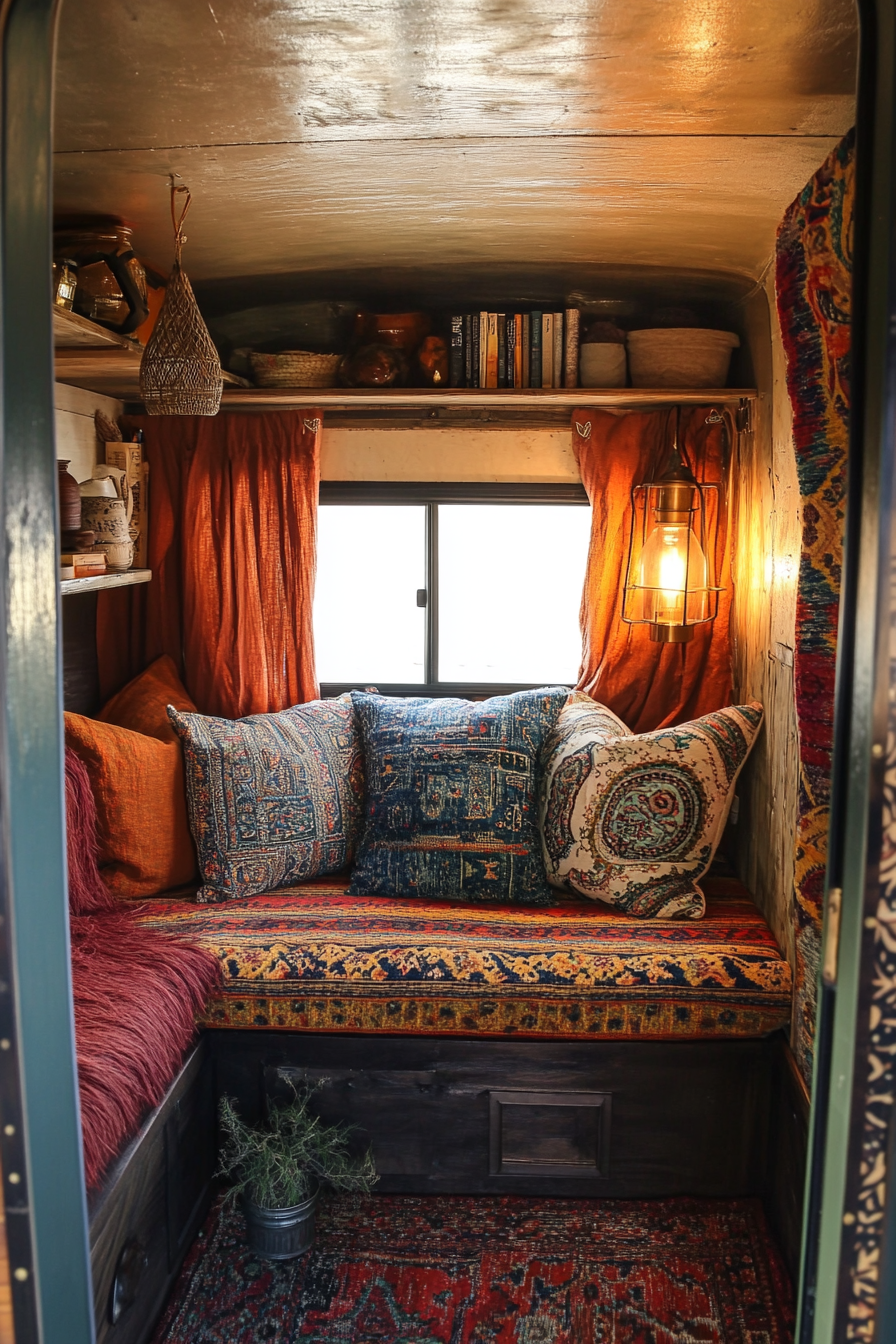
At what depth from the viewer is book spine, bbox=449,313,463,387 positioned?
2.96 m

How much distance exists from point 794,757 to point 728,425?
1.15 m

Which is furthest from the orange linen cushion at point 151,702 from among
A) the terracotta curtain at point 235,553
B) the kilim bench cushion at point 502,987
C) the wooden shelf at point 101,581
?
the kilim bench cushion at point 502,987

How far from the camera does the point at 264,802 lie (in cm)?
275

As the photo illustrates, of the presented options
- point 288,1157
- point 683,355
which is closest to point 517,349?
point 683,355

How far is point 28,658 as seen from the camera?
1100 millimetres

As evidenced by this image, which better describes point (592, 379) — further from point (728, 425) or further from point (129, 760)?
point (129, 760)

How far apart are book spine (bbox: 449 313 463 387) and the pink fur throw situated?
1.47m

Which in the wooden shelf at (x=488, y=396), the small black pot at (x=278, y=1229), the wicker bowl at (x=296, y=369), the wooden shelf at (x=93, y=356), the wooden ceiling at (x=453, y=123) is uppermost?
the wooden ceiling at (x=453, y=123)

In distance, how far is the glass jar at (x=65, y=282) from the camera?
2.21 meters

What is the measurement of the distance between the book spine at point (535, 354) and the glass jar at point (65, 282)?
124 cm

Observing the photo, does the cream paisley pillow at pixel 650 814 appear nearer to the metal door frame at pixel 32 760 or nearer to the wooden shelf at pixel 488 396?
the wooden shelf at pixel 488 396

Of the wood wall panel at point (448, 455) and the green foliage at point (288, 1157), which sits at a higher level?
the wood wall panel at point (448, 455)

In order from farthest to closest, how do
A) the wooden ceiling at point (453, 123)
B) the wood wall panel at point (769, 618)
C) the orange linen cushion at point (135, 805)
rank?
1. the orange linen cushion at point (135, 805)
2. the wood wall panel at point (769, 618)
3. the wooden ceiling at point (453, 123)

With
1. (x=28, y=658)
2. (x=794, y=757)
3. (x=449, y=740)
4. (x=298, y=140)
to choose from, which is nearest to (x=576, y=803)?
(x=449, y=740)
